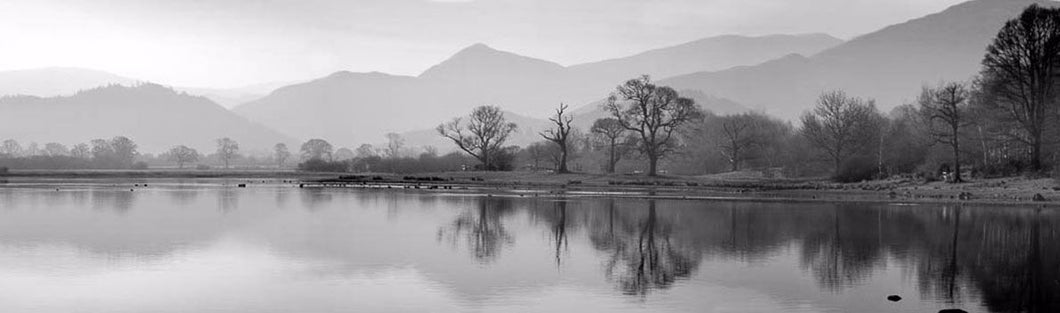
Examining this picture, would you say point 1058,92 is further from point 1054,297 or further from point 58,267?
point 58,267

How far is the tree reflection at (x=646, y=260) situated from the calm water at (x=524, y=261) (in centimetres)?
9

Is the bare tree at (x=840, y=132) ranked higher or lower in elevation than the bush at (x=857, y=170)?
higher

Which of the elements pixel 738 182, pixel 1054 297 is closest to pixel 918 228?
pixel 1054 297

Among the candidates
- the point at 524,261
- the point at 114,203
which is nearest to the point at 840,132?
the point at 114,203

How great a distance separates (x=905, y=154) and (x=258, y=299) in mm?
76056

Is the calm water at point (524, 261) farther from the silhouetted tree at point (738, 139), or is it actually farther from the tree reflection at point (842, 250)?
the silhouetted tree at point (738, 139)

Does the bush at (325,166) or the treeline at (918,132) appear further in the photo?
the bush at (325,166)

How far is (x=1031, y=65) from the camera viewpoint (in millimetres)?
72938

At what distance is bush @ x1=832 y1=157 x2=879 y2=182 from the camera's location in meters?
82.0

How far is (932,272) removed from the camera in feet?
85.1

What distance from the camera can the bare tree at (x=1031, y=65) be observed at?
7125cm

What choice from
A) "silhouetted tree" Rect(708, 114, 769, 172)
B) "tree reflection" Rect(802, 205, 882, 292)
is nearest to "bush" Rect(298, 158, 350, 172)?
"silhouetted tree" Rect(708, 114, 769, 172)

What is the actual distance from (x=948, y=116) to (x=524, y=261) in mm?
59138

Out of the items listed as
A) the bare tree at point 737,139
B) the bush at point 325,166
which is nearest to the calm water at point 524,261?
the bare tree at point 737,139
